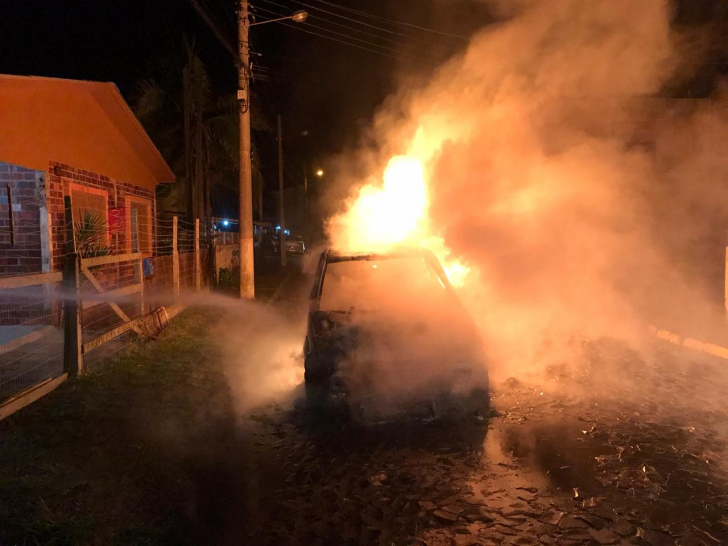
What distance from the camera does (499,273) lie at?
9734mm

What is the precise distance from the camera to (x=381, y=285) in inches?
267

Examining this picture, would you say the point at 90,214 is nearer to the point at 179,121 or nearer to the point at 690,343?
the point at 690,343

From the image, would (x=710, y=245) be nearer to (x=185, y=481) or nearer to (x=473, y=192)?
(x=473, y=192)

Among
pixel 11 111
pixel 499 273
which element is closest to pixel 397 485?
pixel 499 273

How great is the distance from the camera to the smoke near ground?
918 cm

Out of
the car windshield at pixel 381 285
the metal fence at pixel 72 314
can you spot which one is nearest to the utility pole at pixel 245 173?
the metal fence at pixel 72 314

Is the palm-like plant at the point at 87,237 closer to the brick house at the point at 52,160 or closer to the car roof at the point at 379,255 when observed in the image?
the brick house at the point at 52,160

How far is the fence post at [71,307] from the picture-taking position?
5680 millimetres

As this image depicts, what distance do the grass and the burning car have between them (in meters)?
1.09

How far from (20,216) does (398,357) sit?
20.7ft

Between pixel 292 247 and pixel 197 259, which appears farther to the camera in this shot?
pixel 292 247

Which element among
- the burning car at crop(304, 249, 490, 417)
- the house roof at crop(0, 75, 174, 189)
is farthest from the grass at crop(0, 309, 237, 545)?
the house roof at crop(0, 75, 174, 189)

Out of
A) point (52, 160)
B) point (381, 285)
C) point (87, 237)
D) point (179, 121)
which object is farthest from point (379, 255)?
point (179, 121)

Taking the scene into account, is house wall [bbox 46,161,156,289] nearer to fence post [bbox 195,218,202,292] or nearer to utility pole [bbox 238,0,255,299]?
fence post [bbox 195,218,202,292]
